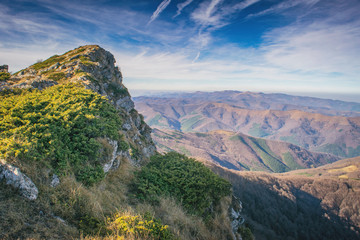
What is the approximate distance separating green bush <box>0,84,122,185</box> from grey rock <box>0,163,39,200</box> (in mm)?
405

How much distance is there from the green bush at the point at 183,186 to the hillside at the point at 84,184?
0.18 feet

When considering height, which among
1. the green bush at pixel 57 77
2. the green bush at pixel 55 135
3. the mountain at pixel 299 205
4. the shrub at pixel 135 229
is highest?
the green bush at pixel 57 77

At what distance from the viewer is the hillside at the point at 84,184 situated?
4992mm

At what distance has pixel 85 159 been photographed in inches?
303

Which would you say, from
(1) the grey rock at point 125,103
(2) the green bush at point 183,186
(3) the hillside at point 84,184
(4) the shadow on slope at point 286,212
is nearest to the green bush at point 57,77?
(3) the hillside at point 84,184

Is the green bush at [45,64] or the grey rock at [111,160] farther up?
the green bush at [45,64]

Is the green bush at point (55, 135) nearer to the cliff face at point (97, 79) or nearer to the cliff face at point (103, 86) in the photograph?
the cliff face at point (103, 86)

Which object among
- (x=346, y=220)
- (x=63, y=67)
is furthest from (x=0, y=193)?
(x=346, y=220)

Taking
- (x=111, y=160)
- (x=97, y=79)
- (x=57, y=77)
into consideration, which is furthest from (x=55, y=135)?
(x=97, y=79)

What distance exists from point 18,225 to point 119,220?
8.14ft

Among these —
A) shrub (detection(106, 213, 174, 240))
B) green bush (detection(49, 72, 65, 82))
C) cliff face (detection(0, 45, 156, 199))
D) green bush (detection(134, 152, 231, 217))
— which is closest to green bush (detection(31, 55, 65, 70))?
cliff face (detection(0, 45, 156, 199))

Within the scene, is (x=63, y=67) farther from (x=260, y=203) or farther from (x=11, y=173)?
(x=260, y=203)

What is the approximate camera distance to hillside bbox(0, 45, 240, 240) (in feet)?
16.4

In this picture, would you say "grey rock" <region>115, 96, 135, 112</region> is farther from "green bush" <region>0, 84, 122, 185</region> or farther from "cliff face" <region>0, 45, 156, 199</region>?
"green bush" <region>0, 84, 122, 185</region>
